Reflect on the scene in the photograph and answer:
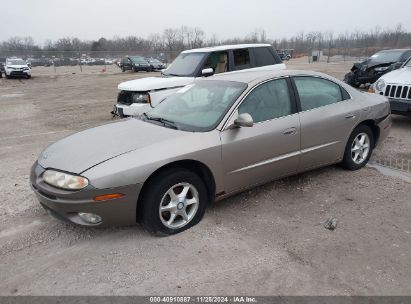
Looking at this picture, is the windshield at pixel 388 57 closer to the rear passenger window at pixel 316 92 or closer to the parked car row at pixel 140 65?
the rear passenger window at pixel 316 92

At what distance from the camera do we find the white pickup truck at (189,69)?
7.94 meters

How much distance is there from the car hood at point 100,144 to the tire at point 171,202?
40cm

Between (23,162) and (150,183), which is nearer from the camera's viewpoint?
(150,183)

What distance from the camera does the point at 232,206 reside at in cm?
432

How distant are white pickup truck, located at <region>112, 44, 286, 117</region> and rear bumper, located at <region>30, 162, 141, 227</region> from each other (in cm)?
442

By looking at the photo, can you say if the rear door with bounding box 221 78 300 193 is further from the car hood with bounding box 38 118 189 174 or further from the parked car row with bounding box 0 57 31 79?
the parked car row with bounding box 0 57 31 79

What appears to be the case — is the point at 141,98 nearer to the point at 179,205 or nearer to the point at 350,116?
the point at 350,116

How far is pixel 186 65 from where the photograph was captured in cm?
881

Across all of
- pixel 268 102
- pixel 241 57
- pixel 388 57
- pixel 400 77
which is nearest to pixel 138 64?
pixel 388 57

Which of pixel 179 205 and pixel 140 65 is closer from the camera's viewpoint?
pixel 179 205

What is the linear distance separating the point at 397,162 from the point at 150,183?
415cm

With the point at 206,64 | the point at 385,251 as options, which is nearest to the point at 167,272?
the point at 385,251

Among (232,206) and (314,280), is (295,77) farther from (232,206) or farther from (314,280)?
(314,280)

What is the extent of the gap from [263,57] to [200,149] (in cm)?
609
